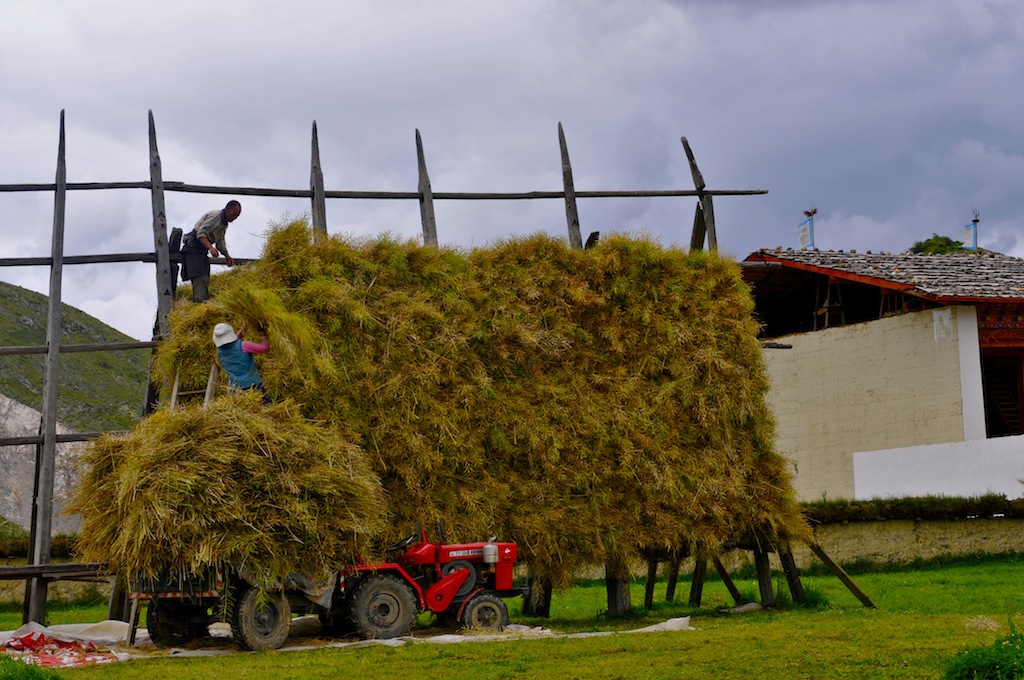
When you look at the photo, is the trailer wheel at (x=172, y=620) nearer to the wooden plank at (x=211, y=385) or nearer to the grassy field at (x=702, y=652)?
the grassy field at (x=702, y=652)

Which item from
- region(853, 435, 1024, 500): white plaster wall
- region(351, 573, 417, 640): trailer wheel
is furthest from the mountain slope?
region(351, 573, 417, 640): trailer wheel

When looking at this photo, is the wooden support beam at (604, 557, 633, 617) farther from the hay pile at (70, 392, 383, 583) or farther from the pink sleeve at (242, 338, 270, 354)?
the pink sleeve at (242, 338, 270, 354)

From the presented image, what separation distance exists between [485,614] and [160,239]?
651cm

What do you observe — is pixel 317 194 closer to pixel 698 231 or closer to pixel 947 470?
pixel 698 231

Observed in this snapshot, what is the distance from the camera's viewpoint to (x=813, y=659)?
10641 millimetres

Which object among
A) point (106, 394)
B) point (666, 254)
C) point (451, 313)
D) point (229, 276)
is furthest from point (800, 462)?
point (106, 394)

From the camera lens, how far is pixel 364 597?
511 inches

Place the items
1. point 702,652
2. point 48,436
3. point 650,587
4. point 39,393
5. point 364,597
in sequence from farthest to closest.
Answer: point 39,393 < point 650,587 < point 48,436 < point 364,597 < point 702,652

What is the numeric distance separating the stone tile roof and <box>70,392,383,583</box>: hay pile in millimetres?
16171

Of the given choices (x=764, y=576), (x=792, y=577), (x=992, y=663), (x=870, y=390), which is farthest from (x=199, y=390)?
(x=870, y=390)

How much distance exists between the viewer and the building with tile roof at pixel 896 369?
81.1ft

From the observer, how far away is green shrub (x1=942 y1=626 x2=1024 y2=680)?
25.3 ft

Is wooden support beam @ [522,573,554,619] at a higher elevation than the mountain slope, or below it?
below

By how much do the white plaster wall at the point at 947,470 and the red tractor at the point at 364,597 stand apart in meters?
12.7
